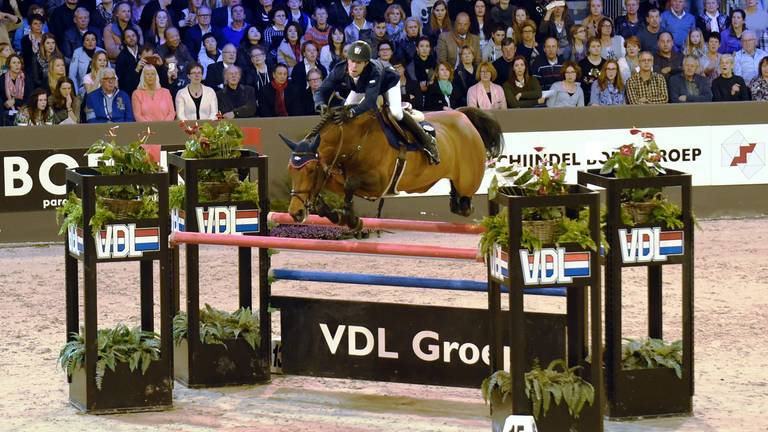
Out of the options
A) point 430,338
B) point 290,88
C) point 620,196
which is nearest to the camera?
point 620,196

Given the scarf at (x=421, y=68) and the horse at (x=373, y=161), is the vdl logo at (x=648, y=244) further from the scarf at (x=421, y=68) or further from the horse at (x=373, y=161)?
the scarf at (x=421, y=68)

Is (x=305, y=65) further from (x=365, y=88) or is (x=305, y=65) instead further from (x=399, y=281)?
(x=399, y=281)

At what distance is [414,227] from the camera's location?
1018 cm

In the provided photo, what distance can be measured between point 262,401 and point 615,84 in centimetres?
956

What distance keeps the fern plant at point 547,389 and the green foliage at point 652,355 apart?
0.72 metres

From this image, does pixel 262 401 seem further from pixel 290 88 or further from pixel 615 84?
pixel 615 84

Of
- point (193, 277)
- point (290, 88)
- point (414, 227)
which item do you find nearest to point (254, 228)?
point (193, 277)

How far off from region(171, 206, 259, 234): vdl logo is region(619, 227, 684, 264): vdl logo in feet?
9.27

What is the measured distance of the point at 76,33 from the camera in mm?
17312

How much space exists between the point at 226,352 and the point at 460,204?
205 centimetres

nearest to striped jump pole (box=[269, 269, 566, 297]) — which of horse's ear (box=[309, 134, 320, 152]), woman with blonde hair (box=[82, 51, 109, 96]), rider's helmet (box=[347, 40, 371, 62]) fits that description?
horse's ear (box=[309, 134, 320, 152])

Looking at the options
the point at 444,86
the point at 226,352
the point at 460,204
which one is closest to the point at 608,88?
the point at 444,86

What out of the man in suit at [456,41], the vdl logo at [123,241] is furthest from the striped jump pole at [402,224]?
the man in suit at [456,41]

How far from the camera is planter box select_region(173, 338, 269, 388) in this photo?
34.5 feet
